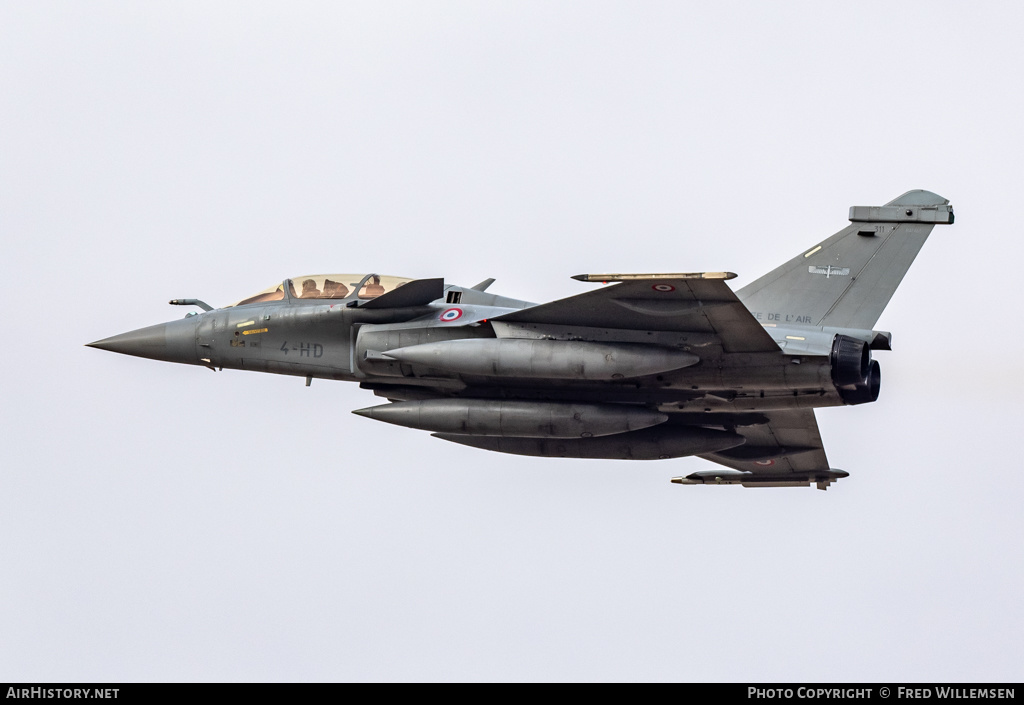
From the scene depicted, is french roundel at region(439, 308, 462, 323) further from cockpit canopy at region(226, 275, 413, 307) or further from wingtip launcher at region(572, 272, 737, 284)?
wingtip launcher at region(572, 272, 737, 284)

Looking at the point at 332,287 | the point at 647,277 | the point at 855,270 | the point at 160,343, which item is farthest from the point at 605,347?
the point at 160,343

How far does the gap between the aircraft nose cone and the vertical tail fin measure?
861 centimetres

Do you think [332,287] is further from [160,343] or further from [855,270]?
[855,270]

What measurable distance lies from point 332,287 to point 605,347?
4813 mm

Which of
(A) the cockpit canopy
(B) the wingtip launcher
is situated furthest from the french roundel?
(B) the wingtip launcher

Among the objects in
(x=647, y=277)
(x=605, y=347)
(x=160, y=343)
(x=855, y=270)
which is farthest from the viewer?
(x=160, y=343)

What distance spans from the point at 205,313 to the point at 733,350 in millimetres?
8495

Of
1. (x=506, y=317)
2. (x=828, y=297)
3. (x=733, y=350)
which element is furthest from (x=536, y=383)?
(x=828, y=297)

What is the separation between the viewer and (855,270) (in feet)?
→ 73.4

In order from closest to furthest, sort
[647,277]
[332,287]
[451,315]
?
[647,277], [451,315], [332,287]

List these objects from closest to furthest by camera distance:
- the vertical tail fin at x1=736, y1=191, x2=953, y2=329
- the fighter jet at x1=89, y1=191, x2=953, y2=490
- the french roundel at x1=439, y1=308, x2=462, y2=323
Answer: the fighter jet at x1=89, y1=191, x2=953, y2=490 < the vertical tail fin at x1=736, y1=191, x2=953, y2=329 < the french roundel at x1=439, y1=308, x2=462, y2=323

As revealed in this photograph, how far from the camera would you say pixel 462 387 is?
22719mm

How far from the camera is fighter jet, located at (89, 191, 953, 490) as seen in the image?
2092 centimetres

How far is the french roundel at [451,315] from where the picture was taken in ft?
73.9
